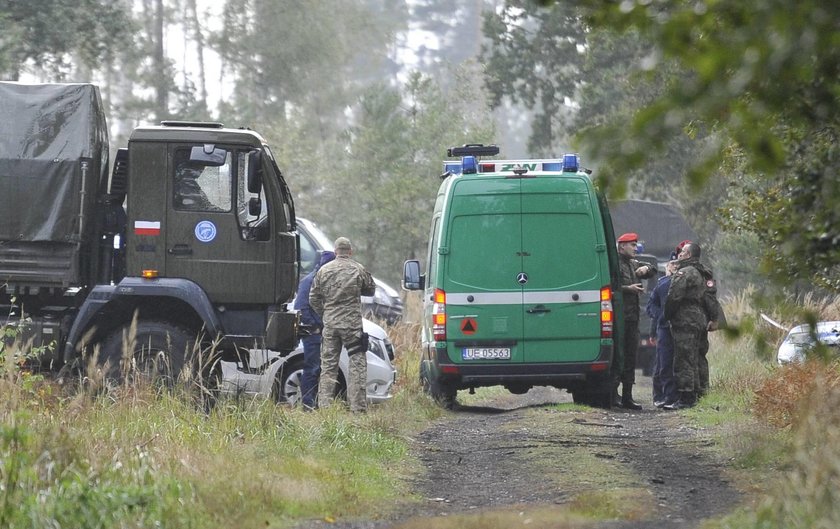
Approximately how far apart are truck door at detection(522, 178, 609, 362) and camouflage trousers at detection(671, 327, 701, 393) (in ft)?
5.49

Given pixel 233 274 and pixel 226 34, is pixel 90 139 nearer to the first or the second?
pixel 233 274

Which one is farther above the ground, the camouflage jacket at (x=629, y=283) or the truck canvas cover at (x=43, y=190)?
the truck canvas cover at (x=43, y=190)

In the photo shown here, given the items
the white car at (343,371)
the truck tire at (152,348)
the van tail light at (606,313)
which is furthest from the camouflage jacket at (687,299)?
the truck tire at (152,348)

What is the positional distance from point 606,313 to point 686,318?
5.76ft

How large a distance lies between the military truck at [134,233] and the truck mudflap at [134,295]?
0.01 m

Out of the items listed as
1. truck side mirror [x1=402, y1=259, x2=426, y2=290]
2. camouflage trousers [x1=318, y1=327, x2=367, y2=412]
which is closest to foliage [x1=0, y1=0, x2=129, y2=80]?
truck side mirror [x1=402, y1=259, x2=426, y2=290]

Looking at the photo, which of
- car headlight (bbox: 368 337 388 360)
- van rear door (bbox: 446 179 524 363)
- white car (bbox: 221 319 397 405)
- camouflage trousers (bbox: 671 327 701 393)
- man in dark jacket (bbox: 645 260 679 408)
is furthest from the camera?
man in dark jacket (bbox: 645 260 679 408)

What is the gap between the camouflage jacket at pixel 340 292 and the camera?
13.3 meters

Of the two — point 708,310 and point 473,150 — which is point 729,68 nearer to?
point 473,150

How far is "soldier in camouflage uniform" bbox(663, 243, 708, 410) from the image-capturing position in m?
14.6

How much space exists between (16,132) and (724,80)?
9979mm

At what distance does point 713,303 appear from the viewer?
15.0 meters

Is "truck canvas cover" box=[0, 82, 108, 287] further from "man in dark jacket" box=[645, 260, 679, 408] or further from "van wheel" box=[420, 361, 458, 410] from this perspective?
"man in dark jacket" box=[645, 260, 679, 408]

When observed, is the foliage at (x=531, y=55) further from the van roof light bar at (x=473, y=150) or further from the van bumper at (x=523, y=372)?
the van bumper at (x=523, y=372)
